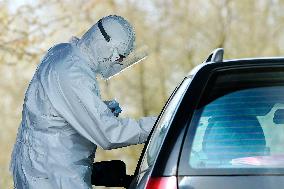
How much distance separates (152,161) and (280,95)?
0.63 meters

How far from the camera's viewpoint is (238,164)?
419cm

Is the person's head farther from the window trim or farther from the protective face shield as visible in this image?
the window trim

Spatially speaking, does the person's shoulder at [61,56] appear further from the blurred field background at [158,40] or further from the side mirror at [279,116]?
the blurred field background at [158,40]

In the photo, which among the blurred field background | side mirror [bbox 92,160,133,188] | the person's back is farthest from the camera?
the blurred field background

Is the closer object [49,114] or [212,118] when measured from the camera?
[212,118]

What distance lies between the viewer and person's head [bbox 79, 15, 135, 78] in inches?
264

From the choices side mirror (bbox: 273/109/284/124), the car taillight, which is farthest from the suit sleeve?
the car taillight

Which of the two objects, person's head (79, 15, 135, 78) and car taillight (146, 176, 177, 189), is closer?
car taillight (146, 176, 177, 189)

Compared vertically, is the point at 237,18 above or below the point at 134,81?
above

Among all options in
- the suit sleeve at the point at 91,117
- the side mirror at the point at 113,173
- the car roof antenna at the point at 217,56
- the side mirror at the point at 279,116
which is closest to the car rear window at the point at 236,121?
the side mirror at the point at 279,116

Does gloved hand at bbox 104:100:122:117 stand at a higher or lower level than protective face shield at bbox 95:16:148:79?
lower

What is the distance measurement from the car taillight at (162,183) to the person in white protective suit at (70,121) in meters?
2.12

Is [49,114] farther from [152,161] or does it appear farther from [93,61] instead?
[152,161]

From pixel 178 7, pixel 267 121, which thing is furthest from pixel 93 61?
pixel 178 7
